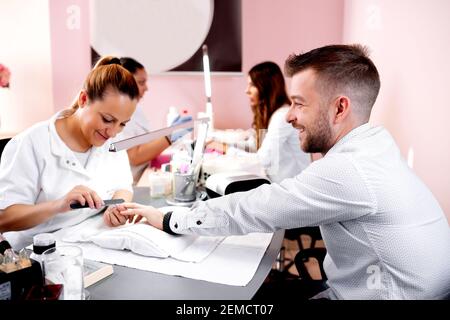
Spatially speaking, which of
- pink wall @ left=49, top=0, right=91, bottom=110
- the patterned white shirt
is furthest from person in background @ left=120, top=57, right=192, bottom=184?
the patterned white shirt

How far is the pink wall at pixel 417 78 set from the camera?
1478 millimetres

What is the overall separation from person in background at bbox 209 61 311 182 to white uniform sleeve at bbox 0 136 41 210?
1.00 m

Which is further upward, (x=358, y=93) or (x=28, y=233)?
(x=358, y=93)

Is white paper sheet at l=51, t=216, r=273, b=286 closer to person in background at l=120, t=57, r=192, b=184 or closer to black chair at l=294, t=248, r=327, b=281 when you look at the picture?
black chair at l=294, t=248, r=327, b=281

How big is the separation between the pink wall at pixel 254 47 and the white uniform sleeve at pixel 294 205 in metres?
1.85

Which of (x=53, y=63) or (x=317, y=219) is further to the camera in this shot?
(x=53, y=63)

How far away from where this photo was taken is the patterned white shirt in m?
0.94

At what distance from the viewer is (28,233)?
133 cm

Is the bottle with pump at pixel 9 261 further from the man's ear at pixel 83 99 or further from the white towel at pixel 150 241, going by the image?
the man's ear at pixel 83 99

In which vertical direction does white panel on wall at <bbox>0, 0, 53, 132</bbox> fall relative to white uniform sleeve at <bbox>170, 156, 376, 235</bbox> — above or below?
above

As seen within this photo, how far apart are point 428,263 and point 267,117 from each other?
69.0 inches

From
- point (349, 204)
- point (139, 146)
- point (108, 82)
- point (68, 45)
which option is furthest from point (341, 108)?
point (68, 45)
